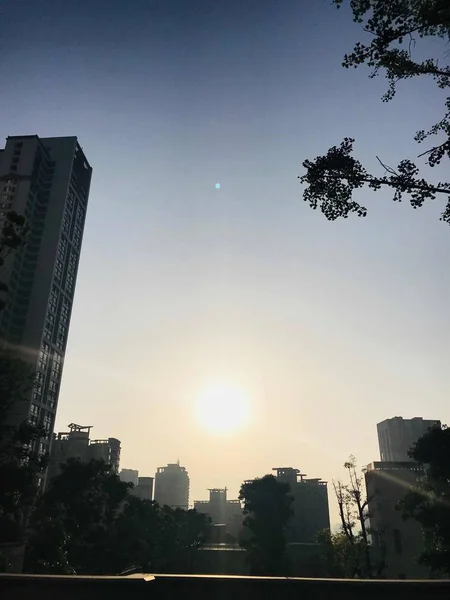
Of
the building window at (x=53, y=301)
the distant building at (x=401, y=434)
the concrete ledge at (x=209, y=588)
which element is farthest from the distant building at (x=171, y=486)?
the concrete ledge at (x=209, y=588)

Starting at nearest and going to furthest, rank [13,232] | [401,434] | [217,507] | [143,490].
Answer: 1. [13,232]
2. [143,490]
3. [217,507]
4. [401,434]

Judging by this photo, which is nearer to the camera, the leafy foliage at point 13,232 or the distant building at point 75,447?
the leafy foliage at point 13,232

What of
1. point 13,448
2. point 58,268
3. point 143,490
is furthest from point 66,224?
point 143,490

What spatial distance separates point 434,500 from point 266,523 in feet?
89.9

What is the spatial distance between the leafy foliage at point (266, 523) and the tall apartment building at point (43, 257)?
30.0 m

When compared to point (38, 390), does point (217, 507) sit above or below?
below

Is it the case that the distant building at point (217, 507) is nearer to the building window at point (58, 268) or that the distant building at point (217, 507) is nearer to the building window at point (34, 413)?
the building window at point (34, 413)

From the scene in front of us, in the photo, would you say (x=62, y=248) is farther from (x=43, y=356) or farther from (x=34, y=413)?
(x=34, y=413)

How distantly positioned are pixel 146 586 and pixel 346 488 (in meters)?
29.3

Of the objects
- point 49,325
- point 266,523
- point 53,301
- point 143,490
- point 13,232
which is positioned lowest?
point 266,523

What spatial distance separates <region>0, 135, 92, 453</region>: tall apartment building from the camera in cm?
6303

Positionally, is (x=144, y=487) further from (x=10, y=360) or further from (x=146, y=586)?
(x=146, y=586)

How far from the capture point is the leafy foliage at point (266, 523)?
44.0 meters

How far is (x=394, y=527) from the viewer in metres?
43.7
